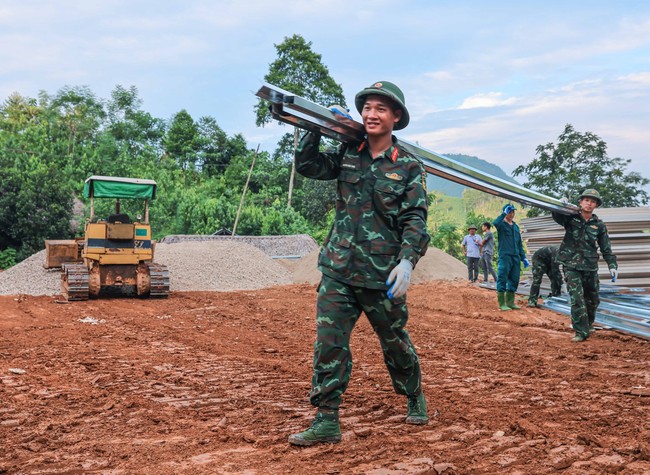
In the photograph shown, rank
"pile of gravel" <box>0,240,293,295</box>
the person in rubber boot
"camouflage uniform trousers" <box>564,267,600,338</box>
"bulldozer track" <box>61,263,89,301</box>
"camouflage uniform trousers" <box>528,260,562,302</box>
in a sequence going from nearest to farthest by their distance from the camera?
"camouflage uniform trousers" <box>564,267,600,338</box> < the person in rubber boot < "camouflage uniform trousers" <box>528,260,562,302</box> < "bulldozer track" <box>61,263,89,301</box> < "pile of gravel" <box>0,240,293,295</box>

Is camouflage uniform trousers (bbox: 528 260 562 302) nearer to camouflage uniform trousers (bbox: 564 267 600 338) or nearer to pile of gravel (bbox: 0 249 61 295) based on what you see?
camouflage uniform trousers (bbox: 564 267 600 338)

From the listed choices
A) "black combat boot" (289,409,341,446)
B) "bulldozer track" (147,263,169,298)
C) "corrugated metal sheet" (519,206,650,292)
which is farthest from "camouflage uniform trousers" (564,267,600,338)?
"bulldozer track" (147,263,169,298)

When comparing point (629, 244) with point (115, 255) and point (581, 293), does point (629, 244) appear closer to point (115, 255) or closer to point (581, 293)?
point (581, 293)

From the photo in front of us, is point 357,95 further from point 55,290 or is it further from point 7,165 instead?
point 7,165

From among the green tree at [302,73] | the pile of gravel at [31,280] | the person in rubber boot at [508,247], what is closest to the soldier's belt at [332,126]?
the person in rubber boot at [508,247]

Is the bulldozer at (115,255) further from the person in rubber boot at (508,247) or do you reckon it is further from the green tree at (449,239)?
the green tree at (449,239)

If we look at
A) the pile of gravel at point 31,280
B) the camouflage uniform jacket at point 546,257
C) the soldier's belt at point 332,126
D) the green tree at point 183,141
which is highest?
the green tree at point 183,141

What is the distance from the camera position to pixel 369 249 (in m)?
3.86

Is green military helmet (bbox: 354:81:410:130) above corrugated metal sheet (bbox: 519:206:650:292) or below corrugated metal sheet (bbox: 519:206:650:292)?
above

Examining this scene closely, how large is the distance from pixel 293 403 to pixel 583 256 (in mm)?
5276

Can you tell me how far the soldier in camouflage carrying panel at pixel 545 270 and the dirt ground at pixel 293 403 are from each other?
2672 mm

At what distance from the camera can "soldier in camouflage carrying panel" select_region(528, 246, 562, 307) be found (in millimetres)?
12180

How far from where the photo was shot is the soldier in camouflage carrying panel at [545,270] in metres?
12.2

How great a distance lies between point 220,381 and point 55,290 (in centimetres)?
1271
